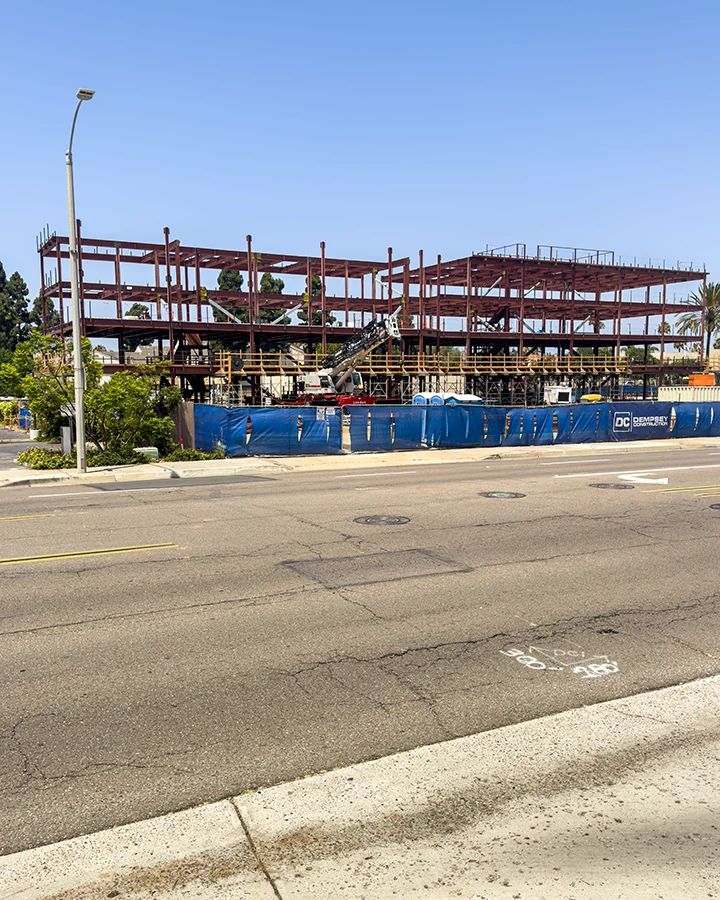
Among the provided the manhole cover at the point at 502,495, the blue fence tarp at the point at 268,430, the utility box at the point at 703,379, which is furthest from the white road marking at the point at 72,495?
the utility box at the point at 703,379

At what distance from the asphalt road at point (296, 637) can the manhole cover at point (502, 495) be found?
5.89ft

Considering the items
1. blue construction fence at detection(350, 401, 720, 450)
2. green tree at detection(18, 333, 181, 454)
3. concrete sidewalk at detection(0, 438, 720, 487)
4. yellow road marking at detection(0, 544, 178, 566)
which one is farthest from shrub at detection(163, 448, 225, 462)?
yellow road marking at detection(0, 544, 178, 566)

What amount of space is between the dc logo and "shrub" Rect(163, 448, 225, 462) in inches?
738

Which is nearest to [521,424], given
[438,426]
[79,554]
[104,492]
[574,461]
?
[438,426]

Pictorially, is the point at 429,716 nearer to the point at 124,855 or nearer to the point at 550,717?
the point at 550,717

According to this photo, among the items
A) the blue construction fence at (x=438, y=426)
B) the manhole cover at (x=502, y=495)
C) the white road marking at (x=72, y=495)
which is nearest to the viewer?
the manhole cover at (x=502, y=495)

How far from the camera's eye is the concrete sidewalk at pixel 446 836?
3592 millimetres

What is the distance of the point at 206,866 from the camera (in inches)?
147

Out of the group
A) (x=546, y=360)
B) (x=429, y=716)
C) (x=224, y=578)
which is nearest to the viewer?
(x=429, y=716)

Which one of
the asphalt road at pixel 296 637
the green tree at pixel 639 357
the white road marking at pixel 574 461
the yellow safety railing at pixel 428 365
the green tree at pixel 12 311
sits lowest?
the white road marking at pixel 574 461

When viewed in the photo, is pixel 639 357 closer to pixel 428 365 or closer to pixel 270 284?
pixel 270 284

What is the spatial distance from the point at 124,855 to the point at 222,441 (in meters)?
22.1

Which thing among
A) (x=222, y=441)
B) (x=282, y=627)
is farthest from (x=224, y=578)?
(x=222, y=441)

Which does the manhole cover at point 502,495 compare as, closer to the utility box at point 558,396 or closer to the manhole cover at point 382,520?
the manhole cover at point 382,520
